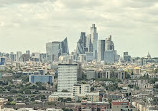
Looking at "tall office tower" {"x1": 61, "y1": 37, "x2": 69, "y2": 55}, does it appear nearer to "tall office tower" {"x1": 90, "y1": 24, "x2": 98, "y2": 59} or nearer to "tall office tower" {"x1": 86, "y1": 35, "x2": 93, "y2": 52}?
"tall office tower" {"x1": 86, "y1": 35, "x2": 93, "y2": 52}

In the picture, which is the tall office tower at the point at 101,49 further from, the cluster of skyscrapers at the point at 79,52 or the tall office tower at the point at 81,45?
the tall office tower at the point at 81,45

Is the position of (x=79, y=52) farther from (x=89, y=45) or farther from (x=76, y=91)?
(x=76, y=91)

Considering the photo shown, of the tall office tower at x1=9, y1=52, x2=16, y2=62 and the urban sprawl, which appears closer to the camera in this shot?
the urban sprawl

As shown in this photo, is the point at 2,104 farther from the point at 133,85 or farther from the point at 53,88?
the point at 133,85

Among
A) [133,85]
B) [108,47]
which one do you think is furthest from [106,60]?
[133,85]

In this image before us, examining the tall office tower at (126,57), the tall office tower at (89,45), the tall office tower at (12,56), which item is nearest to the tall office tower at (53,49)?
the tall office tower at (12,56)

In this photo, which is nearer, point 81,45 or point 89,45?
point 81,45

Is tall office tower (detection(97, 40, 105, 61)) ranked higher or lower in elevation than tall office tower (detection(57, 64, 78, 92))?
higher

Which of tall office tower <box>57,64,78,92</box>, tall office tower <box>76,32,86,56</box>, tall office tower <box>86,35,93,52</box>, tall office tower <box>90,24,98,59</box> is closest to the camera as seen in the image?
tall office tower <box>57,64,78,92</box>

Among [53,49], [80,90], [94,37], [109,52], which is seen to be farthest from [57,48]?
[80,90]

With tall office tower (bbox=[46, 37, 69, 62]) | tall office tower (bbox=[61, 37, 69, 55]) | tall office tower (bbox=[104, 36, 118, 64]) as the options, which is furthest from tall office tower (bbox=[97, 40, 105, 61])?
tall office tower (bbox=[46, 37, 69, 62])
